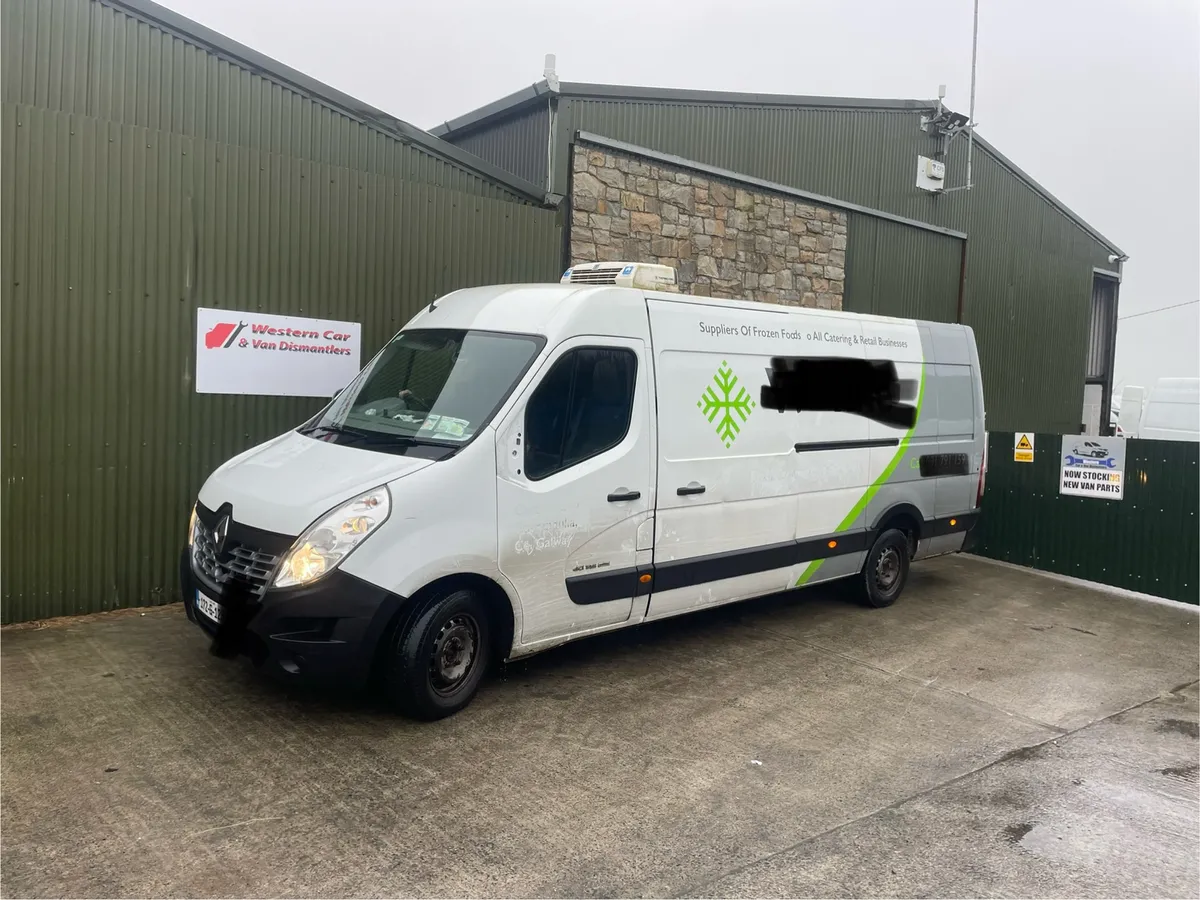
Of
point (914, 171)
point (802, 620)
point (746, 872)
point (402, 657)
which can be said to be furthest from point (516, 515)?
point (914, 171)

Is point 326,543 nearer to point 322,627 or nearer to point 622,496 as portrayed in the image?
point 322,627

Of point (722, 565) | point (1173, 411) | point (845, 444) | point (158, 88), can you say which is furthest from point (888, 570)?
point (1173, 411)

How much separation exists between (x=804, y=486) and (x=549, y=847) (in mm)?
4097

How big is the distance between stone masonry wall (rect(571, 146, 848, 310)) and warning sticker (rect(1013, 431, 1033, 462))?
3336 mm

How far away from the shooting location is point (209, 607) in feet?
16.7

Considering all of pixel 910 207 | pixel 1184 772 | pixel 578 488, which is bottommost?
pixel 1184 772

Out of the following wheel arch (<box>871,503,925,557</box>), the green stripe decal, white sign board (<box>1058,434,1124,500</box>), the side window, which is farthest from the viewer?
white sign board (<box>1058,434,1124,500</box>)

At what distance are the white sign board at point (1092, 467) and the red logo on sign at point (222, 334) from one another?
8124mm

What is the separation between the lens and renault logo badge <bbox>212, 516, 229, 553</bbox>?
509cm

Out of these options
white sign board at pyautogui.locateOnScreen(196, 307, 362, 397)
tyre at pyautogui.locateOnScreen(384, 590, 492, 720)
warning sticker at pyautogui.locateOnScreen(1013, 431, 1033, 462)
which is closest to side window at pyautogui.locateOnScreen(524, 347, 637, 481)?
tyre at pyautogui.locateOnScreen(384, 590, 492, 720)

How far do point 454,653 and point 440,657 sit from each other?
0.12 meters

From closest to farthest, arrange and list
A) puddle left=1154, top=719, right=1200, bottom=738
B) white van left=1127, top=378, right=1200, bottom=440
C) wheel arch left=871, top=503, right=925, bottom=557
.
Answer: puddle left=1154, top=719, right=1200, bottom=738 → wheel arch left=871, top=503, right=925, bottom=557 → white van left=1127, top=378, right=1200, bottom=440

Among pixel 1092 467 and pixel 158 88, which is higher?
pixel 158 88

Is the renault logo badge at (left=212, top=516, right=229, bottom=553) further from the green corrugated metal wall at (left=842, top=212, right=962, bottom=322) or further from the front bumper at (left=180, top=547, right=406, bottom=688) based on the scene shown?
the green corrugated metal wall at (left=842, top=212, right=962, bottom=322)
